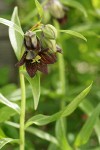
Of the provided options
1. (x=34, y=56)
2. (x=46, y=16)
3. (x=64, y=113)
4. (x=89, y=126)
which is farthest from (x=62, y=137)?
(x=46, y=16)

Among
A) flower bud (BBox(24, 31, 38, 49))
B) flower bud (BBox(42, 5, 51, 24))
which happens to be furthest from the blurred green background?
flower bud (BBox(24, 31, 38, 49))

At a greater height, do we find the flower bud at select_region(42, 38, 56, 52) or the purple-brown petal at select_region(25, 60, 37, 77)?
the flower bud at select_region(42, 38, 56, 52)

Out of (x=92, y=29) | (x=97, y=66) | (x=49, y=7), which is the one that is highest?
(x=49, y=7)

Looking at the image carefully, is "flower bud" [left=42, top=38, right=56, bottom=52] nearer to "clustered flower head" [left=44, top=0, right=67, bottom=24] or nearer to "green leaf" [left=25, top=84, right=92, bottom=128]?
"green leaf" [left=25, top=84, right=92, bottom=128]

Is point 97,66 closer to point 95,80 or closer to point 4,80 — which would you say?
point 95,80

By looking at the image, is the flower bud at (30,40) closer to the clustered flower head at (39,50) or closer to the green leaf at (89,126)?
the clustered flower head at (39,50)

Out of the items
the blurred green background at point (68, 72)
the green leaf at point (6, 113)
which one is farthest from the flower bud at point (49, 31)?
the blurred green background at point (68, 72)

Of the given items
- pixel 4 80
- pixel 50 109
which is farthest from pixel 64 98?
pixel 4 80
